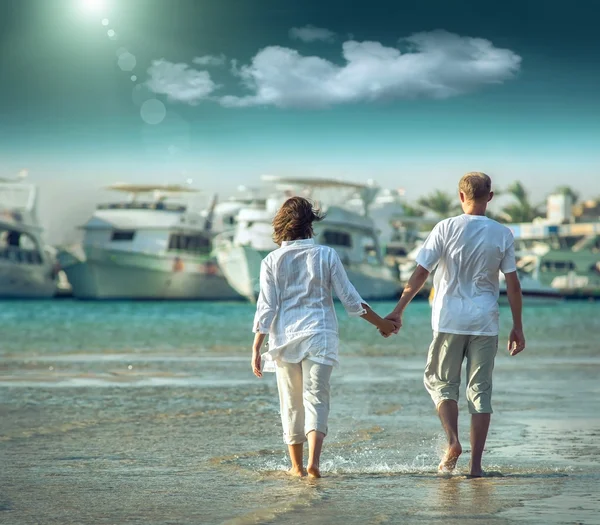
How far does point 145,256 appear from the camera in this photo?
73500 millimetres

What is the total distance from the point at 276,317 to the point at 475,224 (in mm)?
1089

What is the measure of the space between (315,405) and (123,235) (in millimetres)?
71548

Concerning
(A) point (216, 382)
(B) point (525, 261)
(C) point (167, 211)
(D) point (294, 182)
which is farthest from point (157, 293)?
(A) point (216, 382)

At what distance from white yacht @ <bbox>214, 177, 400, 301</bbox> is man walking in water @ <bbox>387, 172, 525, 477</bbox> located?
55611 millimetres

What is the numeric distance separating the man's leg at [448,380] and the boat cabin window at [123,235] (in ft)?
232

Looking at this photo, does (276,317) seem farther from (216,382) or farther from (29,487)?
(216,382)

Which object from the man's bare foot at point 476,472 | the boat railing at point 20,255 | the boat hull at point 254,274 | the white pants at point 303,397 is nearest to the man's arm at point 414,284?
the white pants at point 303,397

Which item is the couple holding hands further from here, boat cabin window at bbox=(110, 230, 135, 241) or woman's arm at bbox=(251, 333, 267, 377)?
boat cabin window at bbox=(110, 230, 135, 241)

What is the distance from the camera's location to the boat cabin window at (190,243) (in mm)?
75500

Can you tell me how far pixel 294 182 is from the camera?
234 ft

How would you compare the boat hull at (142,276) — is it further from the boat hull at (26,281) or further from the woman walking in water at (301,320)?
the woman walking in water at (301,320)

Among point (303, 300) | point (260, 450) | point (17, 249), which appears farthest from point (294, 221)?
point (17, 249)

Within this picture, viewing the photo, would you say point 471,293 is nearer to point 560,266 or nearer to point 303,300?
point 303,300

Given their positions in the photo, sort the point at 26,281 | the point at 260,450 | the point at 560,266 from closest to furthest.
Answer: the point at 260,450
the point at 26,281
the point at 560,266
